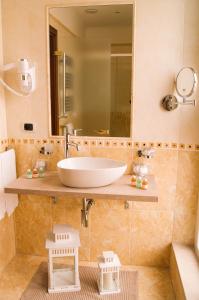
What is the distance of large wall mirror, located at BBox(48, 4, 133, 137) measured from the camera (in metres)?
2.24

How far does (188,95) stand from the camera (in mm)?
2168

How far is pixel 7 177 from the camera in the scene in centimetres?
235

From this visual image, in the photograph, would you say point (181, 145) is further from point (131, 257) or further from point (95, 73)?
point (131, 257)

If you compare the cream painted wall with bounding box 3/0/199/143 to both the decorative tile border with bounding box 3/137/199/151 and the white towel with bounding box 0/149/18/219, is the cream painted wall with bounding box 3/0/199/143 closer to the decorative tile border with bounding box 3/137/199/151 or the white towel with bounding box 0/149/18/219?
the decorative tile border with bounding box 3/137/199/151

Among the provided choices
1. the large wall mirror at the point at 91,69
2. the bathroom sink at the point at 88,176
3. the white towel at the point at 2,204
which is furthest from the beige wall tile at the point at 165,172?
the white towel at the point at 2,204

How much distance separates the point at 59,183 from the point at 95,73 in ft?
2.95

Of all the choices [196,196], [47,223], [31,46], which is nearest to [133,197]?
[196,196]

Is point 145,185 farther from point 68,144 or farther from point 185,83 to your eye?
point 185,83

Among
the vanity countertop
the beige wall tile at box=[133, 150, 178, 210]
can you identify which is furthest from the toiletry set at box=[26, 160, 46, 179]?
the beige wall tile at box=[133, 150, 178, 210]

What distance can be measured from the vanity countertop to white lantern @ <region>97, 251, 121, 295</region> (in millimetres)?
547

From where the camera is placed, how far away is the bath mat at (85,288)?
2.15 metres

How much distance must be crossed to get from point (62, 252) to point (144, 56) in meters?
1.57

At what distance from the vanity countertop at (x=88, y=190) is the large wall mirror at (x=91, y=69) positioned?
480 mm

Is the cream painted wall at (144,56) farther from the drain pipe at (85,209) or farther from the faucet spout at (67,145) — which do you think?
the drain pipe at (85,209)
